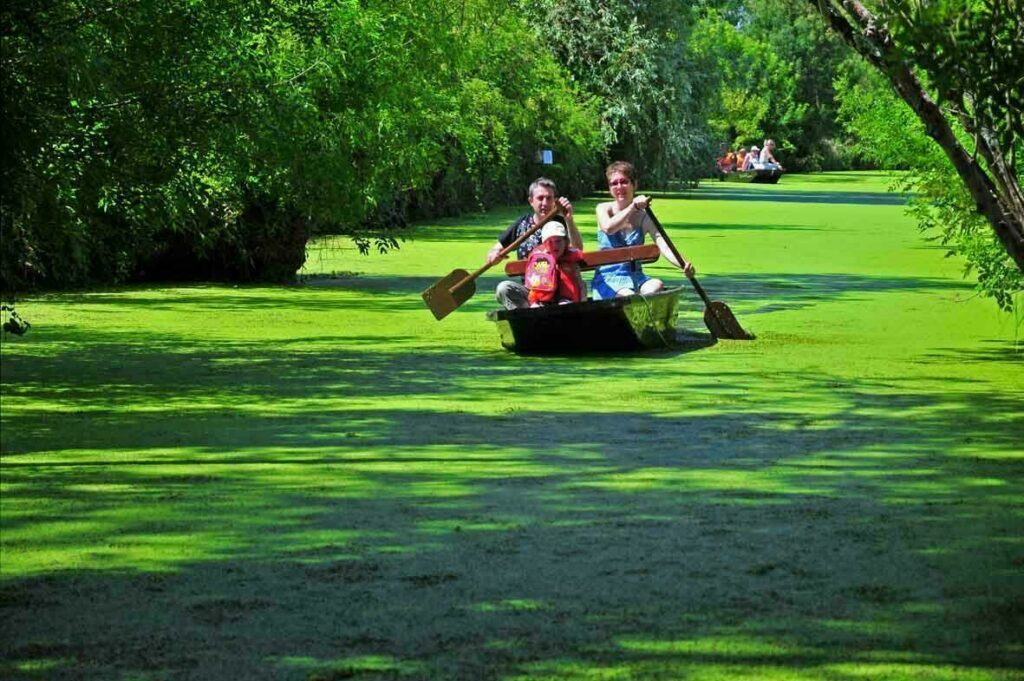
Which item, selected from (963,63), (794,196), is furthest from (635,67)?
(963,63)

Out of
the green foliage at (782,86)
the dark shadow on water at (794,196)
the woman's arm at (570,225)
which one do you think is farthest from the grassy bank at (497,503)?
the green foliage at (782,86)

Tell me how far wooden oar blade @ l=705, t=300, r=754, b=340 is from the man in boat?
1.10 meters

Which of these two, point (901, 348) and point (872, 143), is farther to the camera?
point (872, 143)

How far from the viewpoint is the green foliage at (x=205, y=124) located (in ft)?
28.7

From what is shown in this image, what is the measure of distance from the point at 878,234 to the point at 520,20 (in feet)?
23.7

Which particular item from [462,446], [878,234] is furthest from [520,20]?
[462,446]

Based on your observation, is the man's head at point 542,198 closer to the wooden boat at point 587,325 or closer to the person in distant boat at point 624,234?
the person in distant boat at point 624,234

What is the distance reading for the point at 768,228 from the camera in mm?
30547

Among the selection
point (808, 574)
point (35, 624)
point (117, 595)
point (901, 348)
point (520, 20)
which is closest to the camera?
point (35, 624)

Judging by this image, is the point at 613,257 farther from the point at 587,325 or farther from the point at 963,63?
the point at 963,63

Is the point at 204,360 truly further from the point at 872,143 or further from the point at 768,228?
the point at 768,228

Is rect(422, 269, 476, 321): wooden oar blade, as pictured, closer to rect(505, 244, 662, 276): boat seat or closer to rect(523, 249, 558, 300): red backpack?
rect(505, 244, 662, 276): boat seat

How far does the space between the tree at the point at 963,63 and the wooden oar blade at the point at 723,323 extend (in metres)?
6.78

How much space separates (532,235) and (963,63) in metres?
7.67
